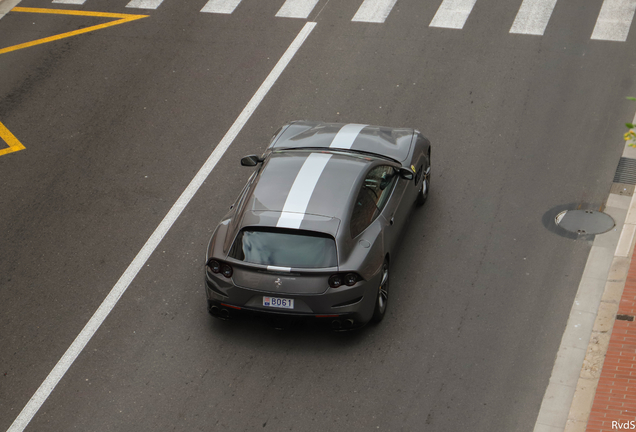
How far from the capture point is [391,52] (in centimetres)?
1389

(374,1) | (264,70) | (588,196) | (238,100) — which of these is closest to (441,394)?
(588,196)

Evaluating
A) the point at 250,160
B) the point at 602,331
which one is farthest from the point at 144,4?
the point at 602,331

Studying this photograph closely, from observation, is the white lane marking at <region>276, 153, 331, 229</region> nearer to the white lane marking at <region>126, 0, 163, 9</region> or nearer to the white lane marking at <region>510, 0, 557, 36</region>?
the white lane marking at <region>510, 0, 557, 36</region>

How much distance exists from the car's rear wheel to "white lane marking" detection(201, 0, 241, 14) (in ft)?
29.6

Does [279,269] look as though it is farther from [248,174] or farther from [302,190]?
[248,174]

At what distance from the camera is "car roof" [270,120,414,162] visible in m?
9.63

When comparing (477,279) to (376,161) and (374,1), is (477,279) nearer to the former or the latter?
(376,161)

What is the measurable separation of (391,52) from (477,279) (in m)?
6.19

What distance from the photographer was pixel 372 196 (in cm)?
873

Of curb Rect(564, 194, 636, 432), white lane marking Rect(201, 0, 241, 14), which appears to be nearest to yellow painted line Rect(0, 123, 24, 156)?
white lane marking Rect(201, 0, 241, 14)

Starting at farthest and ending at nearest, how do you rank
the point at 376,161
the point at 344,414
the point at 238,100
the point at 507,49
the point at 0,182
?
the point at 507,49
the point at 238,100
the point at 0,182
the point at 376,161
the point at 344,414

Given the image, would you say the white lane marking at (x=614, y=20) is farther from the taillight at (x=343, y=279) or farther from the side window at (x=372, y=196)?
the taillight at (x=343, y=279)

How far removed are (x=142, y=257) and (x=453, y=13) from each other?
8.73 meters

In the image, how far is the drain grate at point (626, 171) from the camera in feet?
35.1
